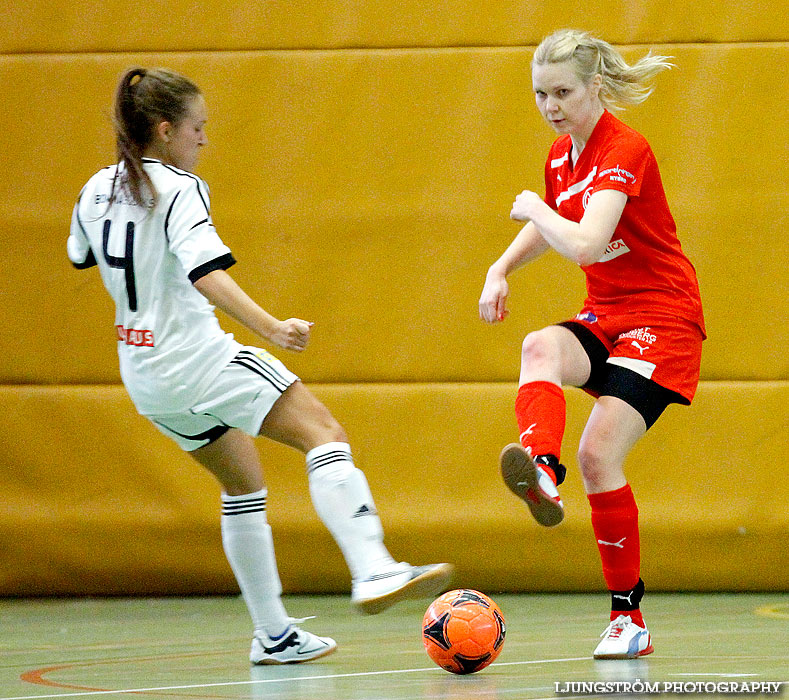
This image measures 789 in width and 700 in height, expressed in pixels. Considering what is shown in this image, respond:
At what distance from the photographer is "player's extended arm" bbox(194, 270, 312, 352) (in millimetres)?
2889

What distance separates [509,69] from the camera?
498cm

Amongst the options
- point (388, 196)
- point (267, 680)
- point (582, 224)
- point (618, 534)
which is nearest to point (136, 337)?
point (267, 680)

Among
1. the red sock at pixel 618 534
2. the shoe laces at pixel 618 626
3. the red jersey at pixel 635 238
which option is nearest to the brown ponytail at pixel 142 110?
the red jersey at pixel 635 238

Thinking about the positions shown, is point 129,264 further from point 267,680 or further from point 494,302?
point 267,680

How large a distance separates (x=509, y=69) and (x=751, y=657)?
271 cm

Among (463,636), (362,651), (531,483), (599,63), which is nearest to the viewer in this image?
(531,483)

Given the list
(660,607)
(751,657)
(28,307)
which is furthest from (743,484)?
(28,307)

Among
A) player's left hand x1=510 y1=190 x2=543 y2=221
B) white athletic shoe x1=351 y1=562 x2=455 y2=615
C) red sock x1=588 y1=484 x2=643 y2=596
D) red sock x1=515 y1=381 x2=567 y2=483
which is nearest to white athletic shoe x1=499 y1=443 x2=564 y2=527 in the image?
red sock x1=515 y1=381 x2=567 y2=483

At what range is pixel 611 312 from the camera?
3.30m

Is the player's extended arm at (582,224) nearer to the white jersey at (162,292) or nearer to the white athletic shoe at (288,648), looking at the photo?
the white jersey at (162,292)

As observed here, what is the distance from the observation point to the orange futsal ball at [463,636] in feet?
9.72

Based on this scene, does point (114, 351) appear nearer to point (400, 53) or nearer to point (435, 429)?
point (435, 429)

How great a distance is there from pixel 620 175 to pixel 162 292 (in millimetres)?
1203

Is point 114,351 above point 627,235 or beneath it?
beneath
